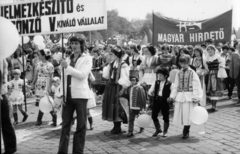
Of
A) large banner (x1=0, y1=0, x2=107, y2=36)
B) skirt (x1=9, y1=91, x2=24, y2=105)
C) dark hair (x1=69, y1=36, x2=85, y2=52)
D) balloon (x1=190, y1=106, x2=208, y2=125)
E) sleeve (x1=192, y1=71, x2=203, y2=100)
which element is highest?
large banner (x1=0, y1=0, x2=107, y2=36)

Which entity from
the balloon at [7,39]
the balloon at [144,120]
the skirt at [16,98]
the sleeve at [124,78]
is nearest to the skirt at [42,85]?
the skirt at [16,98]

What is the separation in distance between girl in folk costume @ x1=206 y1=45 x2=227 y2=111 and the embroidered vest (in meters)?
3.11

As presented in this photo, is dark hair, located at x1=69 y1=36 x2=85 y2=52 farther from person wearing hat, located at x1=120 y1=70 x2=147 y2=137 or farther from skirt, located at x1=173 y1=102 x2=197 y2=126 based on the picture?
skirt, located at x1=173 y1=102 x2=197 y2=126

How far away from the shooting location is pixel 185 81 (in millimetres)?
7684

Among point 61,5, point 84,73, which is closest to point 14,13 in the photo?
point 61,5

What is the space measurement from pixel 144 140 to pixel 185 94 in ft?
3.97

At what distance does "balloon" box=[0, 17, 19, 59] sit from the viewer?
5.23 m

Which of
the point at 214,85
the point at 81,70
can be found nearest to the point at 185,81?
the point at 81,70

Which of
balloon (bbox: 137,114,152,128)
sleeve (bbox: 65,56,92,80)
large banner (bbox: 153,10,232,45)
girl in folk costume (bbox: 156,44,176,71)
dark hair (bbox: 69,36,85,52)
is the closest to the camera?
sleeve (bbox: 65,56,92,80)

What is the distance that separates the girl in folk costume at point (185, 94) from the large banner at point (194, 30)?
24.2 ft

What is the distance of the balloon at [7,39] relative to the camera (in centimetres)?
523

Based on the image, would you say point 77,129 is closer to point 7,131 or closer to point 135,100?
point 7,131

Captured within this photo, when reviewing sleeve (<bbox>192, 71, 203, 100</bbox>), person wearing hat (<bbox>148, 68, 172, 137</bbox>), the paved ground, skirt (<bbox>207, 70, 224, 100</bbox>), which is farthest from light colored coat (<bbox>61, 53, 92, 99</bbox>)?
skirt (<bbox>207, 70, 224, 100</bbox>)

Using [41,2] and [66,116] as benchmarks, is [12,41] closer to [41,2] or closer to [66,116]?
[66,116]
